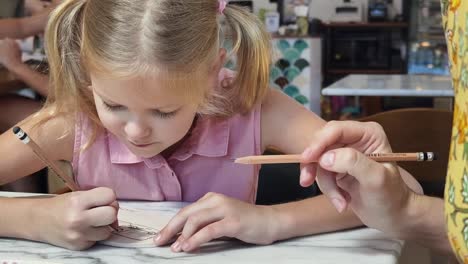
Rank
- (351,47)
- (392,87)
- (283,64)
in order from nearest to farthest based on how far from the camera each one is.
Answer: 1. (392,87)
2. (283,64)
3. (351,47)

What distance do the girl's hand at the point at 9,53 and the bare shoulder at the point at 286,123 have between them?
1933mm

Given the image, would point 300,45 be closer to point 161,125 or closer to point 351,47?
point 351,47

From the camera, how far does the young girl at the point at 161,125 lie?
832 mm

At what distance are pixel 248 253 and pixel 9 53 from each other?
7.58ft

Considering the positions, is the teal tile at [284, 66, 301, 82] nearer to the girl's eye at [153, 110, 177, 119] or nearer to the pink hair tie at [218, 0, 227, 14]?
the pink hair tie at [218, 0, 227, 14]

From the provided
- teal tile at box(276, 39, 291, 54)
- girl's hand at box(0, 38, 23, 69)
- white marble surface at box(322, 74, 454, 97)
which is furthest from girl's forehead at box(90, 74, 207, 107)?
teal tile at box(276, 39, 291, 54)

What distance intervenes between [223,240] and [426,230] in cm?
24

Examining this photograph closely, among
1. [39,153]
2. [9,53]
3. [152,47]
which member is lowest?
[9,53]

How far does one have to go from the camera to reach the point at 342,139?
82cm

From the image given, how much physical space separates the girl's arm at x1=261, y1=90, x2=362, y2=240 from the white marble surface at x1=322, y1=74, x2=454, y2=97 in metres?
1.36

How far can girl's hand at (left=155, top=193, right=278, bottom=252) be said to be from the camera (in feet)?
2.60

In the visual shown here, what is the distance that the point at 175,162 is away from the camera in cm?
115

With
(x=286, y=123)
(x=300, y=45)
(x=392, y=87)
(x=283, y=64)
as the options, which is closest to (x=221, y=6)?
(x=286, y=123)

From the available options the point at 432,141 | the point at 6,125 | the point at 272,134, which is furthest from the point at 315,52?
the point at 272,134
